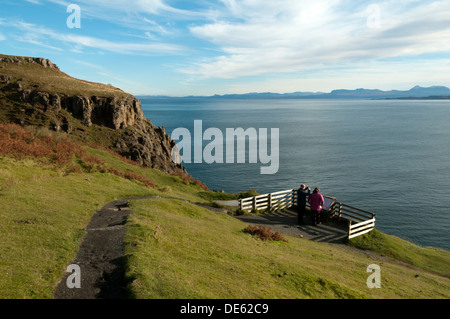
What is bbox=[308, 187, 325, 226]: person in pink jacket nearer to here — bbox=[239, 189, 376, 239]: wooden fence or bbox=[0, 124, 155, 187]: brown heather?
bbox=[239, 189, 376, 239]: wooden fence

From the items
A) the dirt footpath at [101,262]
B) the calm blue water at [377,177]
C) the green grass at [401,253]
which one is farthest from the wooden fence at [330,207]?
the calm blue water at [377,177]

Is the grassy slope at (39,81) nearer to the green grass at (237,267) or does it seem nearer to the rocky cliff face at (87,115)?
the rocky cliff face at (87,115)

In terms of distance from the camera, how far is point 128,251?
42.1 feet

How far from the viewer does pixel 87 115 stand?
5300 cm

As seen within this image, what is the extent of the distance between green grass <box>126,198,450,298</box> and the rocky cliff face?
3446 centimetres

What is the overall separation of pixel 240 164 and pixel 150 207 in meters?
65.2

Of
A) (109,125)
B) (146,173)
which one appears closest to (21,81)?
(109,125)

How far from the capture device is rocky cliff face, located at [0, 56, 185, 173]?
160 ft

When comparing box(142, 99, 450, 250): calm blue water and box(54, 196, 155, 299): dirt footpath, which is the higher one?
box(54, 196, 155, 299): dirt footpath

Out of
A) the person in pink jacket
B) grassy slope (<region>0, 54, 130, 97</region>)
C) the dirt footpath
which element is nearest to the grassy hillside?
the dirt footpath

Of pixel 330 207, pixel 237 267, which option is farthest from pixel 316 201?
pixel 237 267

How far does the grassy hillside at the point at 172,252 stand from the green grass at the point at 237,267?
49 mm

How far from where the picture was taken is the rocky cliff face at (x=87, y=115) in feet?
160

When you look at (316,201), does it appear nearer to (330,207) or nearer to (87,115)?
(330,207)
